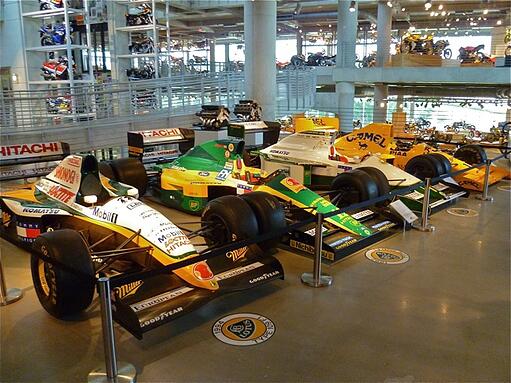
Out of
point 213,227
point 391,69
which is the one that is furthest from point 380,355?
point 391,69

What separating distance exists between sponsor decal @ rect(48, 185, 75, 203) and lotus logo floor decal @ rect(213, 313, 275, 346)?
84.6 inches

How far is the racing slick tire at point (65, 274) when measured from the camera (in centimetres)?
347

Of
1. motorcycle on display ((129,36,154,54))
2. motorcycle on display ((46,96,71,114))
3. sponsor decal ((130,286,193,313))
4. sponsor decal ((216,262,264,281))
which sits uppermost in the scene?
motorcycle on display ((129,36,154,54))

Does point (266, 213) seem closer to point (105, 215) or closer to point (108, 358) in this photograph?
point (105, 215)

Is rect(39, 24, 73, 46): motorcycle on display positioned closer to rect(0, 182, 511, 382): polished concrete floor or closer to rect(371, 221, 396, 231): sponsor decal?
rect(0, 182, 511, 382): polished concrete floor

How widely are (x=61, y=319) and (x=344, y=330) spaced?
2330mm

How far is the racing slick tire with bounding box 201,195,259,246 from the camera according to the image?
4.60 metres

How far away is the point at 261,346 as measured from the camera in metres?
3.46

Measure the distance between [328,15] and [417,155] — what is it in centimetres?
2122

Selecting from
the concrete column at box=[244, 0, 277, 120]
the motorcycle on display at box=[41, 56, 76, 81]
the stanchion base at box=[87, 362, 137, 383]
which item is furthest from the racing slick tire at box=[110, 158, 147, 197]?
the concrete column at box=[244, 0, 277, 120]

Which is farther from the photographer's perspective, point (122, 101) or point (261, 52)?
point (122, 101)

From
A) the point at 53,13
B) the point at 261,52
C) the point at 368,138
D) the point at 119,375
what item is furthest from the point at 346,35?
the point at 119,375

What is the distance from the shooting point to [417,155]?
28.5ft

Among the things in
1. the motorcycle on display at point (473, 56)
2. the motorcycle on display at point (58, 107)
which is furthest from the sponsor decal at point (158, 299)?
the motorcycle on display at point (473, 56)
